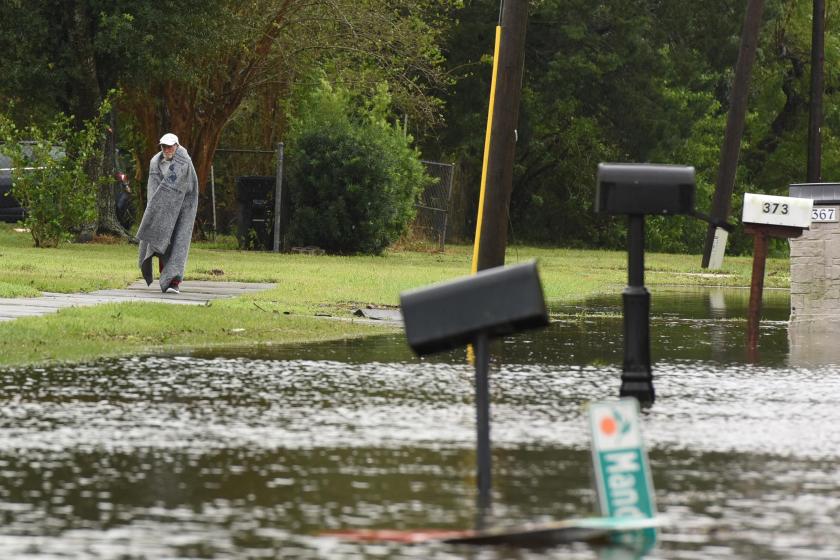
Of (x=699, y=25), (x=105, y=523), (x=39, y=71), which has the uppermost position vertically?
(x=699, y=25)

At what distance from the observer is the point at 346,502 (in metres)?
6.96

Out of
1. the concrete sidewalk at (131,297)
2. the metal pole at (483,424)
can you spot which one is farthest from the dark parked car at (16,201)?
the metal pole at (483,424)

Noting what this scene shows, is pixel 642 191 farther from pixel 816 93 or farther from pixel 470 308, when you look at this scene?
pixel 816 93

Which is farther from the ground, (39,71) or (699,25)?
(699,25)

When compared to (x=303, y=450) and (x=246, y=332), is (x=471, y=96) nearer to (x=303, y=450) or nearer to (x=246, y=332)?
(x=246, y=332)

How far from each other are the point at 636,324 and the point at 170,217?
925 centimetres

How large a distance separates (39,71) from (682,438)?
73.3 feet

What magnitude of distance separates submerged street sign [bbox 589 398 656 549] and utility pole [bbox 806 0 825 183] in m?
33.1

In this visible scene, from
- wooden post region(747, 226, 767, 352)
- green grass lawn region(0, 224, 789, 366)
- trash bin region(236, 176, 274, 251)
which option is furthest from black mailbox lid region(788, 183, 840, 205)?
trash bin region(236, 176, 274, 251)

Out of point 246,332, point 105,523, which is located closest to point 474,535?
point 105,523

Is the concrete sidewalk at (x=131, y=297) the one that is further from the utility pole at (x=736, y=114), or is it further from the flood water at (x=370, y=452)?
the utility pole at (x=736, y=114)

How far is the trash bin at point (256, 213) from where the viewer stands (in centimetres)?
3266

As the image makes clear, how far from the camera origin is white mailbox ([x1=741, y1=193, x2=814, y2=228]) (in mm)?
14643

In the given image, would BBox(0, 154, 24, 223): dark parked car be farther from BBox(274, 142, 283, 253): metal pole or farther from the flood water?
the flood water
